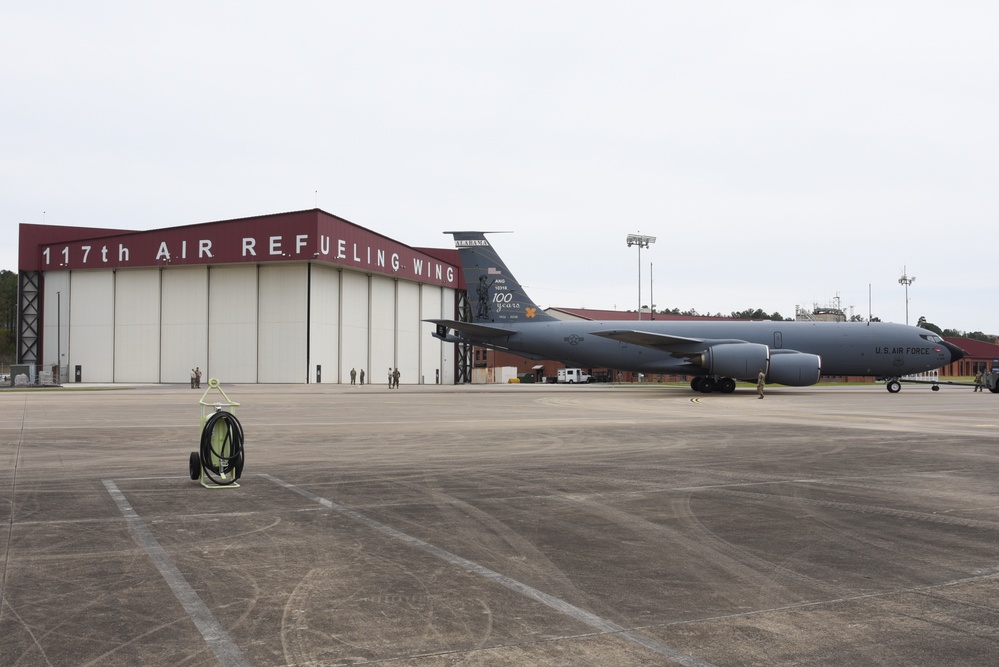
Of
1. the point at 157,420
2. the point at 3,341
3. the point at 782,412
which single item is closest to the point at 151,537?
the point at 157,420

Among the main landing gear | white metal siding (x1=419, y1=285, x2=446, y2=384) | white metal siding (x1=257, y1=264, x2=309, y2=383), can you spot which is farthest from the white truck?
the main landing gear

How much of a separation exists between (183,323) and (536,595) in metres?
64.4

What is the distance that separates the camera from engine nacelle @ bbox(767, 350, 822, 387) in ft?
119

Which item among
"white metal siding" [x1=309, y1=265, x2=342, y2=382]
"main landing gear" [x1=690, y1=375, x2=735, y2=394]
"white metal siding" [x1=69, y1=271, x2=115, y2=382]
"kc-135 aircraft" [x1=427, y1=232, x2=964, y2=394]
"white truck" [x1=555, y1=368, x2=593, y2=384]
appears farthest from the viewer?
"white truck" [x1=555, y1=368, x2=593, y2=384]

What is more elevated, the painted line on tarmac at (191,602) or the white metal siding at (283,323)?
the white metal siding at (283,323)

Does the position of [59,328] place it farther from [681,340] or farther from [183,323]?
[681,340]

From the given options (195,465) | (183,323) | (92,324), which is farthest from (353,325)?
(195,465)

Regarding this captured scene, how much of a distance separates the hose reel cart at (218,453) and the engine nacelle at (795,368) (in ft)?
101

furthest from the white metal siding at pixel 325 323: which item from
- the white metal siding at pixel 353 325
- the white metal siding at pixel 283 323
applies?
the white metal siding at pixel 283 323

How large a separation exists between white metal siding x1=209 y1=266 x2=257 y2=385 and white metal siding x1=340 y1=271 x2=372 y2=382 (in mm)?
6869

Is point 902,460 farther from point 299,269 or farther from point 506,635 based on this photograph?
point 299,269

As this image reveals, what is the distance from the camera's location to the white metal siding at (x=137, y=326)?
65.0m

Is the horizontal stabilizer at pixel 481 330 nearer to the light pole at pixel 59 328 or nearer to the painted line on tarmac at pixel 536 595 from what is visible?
the painted line on tarmac at pixel 536 595

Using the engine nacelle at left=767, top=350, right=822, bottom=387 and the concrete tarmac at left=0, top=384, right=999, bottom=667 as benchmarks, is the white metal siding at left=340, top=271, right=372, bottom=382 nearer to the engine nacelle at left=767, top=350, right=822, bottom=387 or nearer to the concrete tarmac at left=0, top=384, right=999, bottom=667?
the engine nacelle at left=767, top=350, right=822, bottom=387
